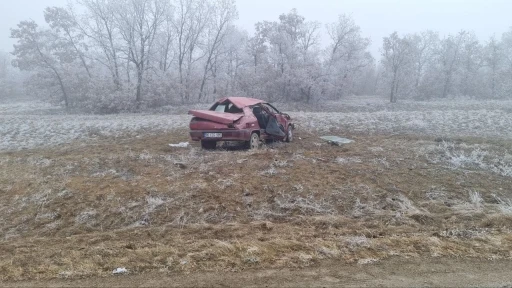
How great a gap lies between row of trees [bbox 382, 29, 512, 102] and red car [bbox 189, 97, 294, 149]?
33.5 meters

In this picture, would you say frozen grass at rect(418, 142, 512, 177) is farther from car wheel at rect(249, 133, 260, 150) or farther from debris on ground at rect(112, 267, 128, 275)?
debris on ground at rect(112, 267, 128, 275)

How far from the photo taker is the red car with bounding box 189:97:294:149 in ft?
31.8

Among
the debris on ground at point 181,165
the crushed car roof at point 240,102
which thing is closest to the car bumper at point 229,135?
the crushed car roof at point 240,102

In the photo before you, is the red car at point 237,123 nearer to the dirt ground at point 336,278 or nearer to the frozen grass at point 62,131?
the frozen grass at point 62,131

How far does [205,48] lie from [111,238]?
105ft

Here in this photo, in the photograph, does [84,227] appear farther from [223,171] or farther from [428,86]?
[428,86]

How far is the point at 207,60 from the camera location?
3494 cm

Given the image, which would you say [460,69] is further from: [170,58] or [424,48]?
[170,58]

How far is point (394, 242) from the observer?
15.9 ft

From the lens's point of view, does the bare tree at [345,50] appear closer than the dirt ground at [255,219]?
No

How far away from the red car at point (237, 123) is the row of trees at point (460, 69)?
110ft

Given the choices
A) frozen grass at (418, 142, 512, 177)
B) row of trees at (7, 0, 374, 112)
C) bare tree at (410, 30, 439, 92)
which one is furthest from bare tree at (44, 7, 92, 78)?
bare tree at (410, 30, 439, 92)

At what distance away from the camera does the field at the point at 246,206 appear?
444cm

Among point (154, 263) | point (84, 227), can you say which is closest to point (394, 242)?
point (154, 263)
